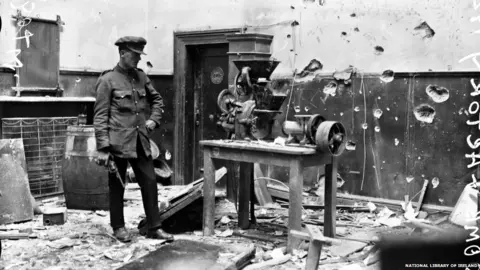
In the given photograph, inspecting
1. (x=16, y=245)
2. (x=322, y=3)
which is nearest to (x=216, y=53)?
(x=322, y=3)

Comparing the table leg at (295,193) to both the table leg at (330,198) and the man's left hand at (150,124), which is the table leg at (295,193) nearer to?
the table leg at (330,198)

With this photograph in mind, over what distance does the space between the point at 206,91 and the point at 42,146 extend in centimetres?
253

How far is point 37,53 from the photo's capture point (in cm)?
774

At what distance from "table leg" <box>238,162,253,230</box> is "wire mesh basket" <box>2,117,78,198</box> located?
3033mm

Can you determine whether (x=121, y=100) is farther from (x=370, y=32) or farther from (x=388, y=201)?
(x=388, y=201)

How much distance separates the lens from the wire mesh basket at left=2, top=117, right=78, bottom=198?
23.8 ft

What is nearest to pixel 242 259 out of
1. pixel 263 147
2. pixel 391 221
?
pixel 263 147

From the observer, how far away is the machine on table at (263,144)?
5035mm

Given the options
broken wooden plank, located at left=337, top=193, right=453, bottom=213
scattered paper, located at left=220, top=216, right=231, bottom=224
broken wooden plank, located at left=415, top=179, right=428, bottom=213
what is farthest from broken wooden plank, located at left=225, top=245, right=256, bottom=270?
broken wooden plank, located at left=415, top=179, right=428, bottom=213

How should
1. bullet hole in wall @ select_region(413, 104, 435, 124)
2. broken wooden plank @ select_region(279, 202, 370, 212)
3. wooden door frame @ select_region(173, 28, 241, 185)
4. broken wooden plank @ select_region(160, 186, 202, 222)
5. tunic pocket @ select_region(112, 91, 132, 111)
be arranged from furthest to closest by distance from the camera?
1. wooden door frame @ select_region(173, 28, 241, 185)
2. broken wooden plank @ select_region(279, 202, 370, 212)
3. bullet hole in wall @ select_region(413, 104, 435, 124)
4. broken wooden plank @ select_region(160, 186, 202, 222)
5. tunic pocket @ select_region(112, 91, 132, 111)

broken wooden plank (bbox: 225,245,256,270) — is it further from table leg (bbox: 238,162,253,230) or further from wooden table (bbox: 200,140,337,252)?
table leg (bbox: 238,162,253,230)

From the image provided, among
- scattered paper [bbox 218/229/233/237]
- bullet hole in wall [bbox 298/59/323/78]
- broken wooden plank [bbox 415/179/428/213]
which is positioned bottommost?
scattered paper [bbox 218/229/233/237]

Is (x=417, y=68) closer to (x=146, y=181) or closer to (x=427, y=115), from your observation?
(x=427, y=115)

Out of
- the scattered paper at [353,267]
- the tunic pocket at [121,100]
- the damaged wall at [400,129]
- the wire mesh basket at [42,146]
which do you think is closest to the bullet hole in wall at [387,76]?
the damaged wall at [400,129]
